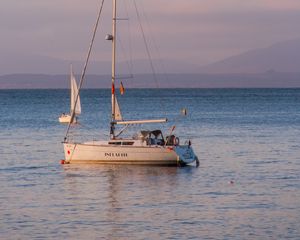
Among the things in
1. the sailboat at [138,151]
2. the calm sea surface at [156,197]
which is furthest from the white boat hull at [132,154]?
the calm sea surface at [156,197]

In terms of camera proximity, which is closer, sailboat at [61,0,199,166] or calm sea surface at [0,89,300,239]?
calm sea surface at [0,89,300,239]

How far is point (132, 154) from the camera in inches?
2153

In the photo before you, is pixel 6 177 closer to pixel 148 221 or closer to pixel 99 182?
pixel 99 182

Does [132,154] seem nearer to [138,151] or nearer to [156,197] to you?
[138,151]

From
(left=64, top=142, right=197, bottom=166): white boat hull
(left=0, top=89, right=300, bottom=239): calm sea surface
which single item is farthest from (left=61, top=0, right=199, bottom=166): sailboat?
(left=0, top=89, right=300, bottom=239): calm sea surface

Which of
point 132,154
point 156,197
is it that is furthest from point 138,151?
point 156,197

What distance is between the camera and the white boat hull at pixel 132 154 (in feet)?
178

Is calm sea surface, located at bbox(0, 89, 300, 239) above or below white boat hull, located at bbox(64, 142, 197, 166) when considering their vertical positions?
below

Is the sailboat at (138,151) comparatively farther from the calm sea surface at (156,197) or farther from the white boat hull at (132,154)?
the calm sea surface at (156,197)

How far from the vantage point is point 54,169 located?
55.8 metres

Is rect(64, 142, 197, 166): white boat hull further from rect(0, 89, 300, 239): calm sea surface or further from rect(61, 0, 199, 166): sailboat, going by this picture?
rect(0, 89, 300, 239): calm sea surface

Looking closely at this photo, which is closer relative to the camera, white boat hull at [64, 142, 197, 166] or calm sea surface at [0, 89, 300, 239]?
calm sea surface at [0, 89, 300, 239]

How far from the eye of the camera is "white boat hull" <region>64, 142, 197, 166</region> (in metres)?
54.4

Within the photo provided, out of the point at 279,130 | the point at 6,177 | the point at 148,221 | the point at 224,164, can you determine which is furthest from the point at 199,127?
the point at 148,221
